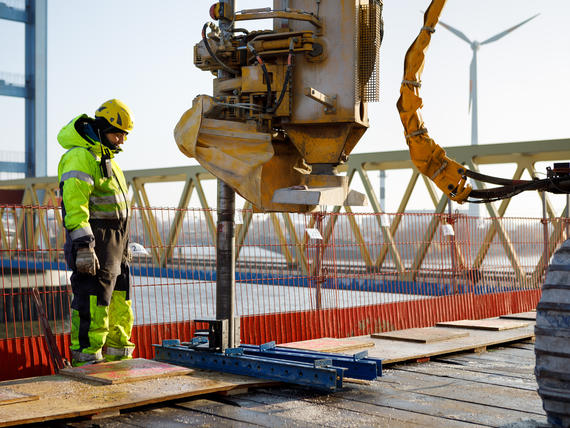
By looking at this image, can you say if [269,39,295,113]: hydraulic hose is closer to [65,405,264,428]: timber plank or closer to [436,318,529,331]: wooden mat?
[65,405,264,428]: timber plank

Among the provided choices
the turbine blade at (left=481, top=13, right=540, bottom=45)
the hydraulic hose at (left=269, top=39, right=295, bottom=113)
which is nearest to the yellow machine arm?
the hydraulic hose at (left=269, top=39, right=295, bottom=113)

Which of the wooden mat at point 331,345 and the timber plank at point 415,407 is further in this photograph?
the wooden mat at point 331,345

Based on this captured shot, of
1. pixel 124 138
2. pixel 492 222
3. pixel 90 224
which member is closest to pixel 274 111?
pixel 124 138

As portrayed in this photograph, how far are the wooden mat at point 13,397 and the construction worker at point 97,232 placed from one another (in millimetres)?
870

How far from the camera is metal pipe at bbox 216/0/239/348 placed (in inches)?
236

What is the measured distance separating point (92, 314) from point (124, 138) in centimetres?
136

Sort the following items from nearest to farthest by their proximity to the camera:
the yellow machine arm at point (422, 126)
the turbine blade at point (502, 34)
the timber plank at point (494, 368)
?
the yellow machine arm at point (422, 126) < the timber plank at point (494, 368) < the turbine blade at point (502, 34)

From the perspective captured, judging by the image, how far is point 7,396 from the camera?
4.62 meters

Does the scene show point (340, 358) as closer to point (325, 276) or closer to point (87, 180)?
point (87, 180)

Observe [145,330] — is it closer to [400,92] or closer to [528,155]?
[400,92]

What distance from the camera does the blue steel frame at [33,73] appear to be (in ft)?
97.2

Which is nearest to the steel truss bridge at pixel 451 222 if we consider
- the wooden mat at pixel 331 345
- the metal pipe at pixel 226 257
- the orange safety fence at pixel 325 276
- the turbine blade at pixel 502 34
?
Answer: the orange safety fence at pixel 325 276

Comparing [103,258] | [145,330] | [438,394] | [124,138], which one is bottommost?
[438,394]

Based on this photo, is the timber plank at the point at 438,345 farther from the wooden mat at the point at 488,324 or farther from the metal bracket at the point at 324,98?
the metal bracket at the point at 324,98
